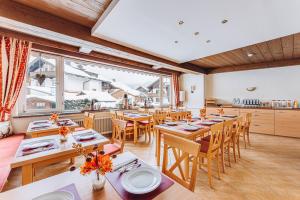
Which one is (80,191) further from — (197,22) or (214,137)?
(197,22)

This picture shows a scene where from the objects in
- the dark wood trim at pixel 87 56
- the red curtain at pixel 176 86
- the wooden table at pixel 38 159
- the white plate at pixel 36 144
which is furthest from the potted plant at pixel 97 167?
the red curtain at pixel 176 86

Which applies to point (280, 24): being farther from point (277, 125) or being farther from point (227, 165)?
point (277, 125)

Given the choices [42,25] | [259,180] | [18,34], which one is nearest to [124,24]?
[42,25]

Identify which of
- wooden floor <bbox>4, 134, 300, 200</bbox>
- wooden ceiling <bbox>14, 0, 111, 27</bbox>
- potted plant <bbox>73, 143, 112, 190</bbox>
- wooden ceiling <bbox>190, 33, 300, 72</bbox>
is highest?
wooden ceiling <bbox>14, 0, 111, 27</bbox>

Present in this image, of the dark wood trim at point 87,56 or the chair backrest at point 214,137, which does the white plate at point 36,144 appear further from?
the dark wood trim at point 87,56

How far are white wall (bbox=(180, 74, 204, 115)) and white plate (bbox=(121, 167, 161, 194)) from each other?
5.70m

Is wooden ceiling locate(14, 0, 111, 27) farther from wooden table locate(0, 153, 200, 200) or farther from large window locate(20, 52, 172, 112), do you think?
wooden table locate(0, 153, 200, 200)

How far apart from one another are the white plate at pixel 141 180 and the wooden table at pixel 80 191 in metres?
0.07

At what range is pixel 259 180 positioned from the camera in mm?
2158

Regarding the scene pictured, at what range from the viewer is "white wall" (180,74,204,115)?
20.5 ft

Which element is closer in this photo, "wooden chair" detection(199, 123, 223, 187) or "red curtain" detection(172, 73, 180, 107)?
"wooden chair" detection(199, 123, 223, 187)

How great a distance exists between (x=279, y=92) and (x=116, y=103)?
5666mm

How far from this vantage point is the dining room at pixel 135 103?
111cm

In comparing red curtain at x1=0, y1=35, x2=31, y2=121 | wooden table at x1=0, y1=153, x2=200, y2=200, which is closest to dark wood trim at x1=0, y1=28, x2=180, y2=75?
red curtain at x1=0, y1=35, x2=31, y2=121
